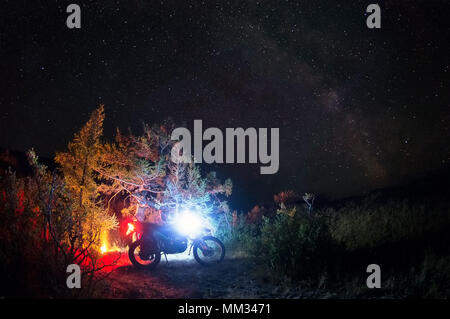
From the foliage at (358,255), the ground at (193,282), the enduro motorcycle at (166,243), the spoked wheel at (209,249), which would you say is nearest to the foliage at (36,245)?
the ground at (193,282)

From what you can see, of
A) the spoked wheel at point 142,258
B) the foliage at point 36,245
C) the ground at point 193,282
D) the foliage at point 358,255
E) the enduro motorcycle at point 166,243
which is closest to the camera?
the foliage at point 36,245

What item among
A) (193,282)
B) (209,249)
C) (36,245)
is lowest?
(193,282)

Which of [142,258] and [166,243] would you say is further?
[166,243]

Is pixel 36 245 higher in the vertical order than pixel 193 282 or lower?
higher

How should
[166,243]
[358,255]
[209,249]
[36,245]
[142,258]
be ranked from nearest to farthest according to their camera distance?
[36,245]
[358,255]
[142,258]
[166,243]
[209,249]

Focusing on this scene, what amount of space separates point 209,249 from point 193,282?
1.95 metres

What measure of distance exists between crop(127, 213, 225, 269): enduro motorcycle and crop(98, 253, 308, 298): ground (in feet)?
0.94

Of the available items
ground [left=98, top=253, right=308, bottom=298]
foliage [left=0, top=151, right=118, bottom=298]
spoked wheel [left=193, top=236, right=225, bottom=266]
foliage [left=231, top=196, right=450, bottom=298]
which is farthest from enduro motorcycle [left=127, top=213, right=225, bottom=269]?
foliage [left=0, top=151, right=118, bottom=298]

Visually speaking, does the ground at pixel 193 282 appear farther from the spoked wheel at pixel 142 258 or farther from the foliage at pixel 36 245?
the foliage at pixel 36 245

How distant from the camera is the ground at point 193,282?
6.24m

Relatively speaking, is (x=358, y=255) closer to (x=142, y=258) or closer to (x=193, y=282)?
(x=193, y=282)

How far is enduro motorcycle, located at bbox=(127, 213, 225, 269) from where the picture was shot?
27.5ft

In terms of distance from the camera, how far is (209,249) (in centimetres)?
911

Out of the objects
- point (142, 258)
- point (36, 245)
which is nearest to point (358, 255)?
point (142, 258)
